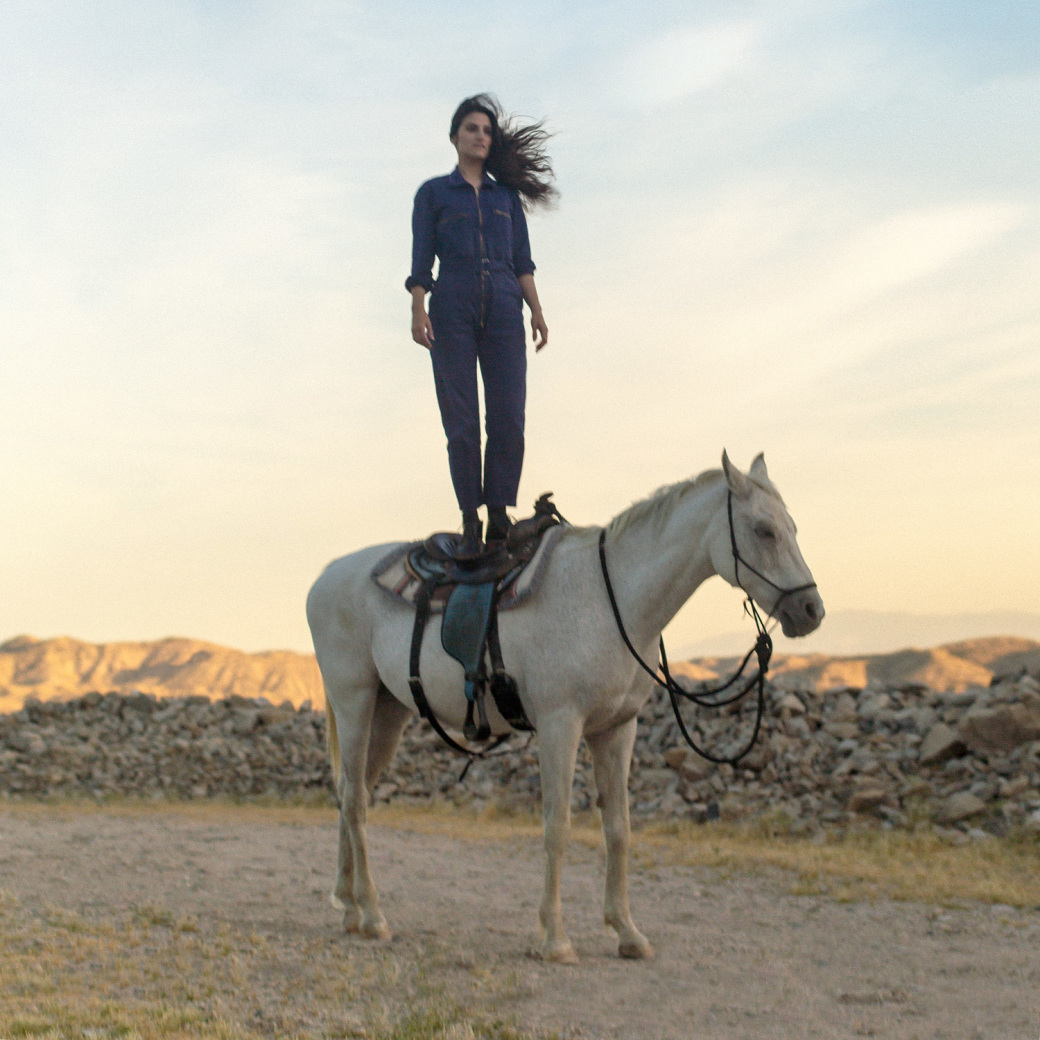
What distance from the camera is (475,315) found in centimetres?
661

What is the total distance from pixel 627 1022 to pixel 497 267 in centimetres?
428

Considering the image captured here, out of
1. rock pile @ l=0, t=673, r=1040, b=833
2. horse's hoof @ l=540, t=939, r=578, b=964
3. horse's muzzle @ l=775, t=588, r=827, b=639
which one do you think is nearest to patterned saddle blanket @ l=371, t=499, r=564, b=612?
horse's muzzle @ l=775, t=588, r=827, b=639

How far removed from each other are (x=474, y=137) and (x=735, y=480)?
2968mm

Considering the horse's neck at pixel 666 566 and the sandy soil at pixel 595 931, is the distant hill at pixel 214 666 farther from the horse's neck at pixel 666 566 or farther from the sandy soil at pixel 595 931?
the horse's neck at pixel 666 566

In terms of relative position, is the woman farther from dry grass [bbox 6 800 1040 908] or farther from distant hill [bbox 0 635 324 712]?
distant hill [bbox 0 635 324 712]

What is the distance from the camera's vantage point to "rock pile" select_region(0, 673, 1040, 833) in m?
11.7

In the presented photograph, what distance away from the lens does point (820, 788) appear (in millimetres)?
12305

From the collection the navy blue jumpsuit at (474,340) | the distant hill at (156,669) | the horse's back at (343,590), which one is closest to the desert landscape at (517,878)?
the horse's back at (343,590)

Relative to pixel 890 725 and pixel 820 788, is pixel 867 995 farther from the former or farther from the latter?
pixel 890 725

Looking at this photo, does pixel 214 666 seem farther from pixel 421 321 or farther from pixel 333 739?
pixel 421 321

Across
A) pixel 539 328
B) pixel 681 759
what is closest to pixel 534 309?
pixel 539 328

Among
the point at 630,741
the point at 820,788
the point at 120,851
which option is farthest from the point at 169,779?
the point at 630,741

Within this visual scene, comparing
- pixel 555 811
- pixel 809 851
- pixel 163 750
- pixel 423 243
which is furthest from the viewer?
pixel 163 750

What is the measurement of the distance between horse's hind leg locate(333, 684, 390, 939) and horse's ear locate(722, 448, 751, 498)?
2.85 meters
